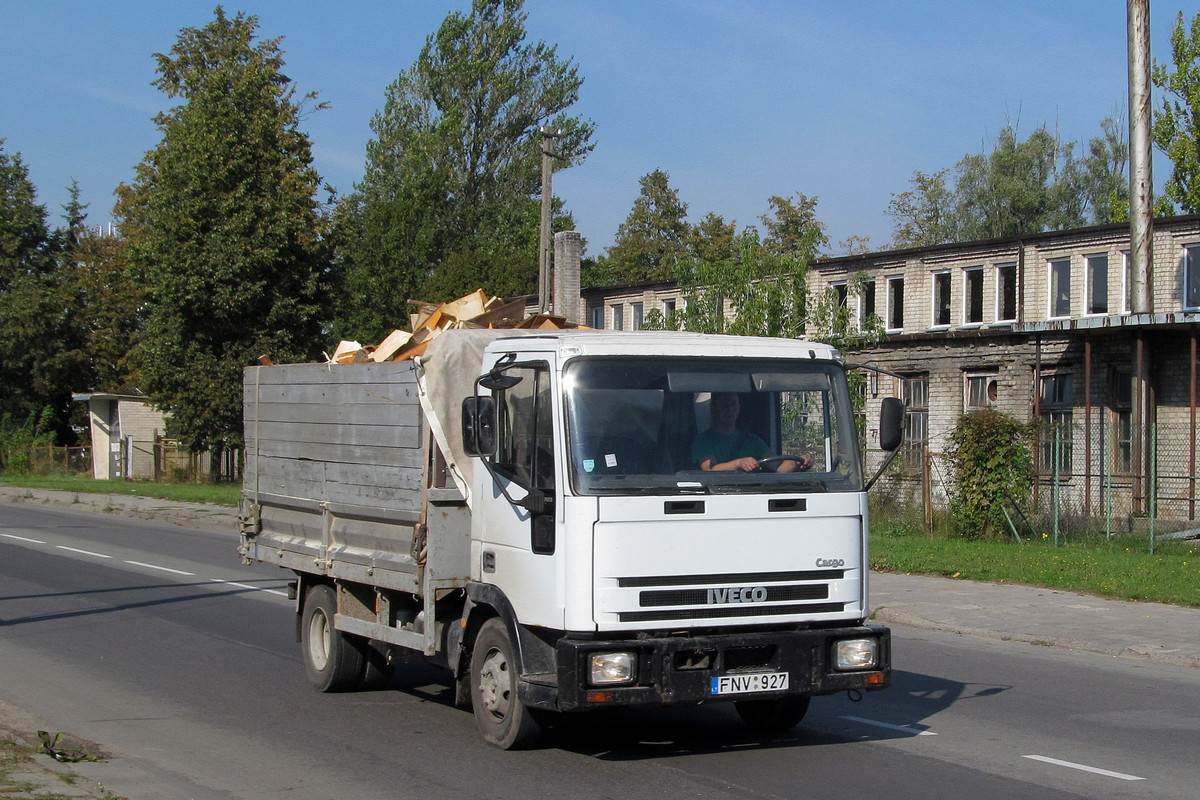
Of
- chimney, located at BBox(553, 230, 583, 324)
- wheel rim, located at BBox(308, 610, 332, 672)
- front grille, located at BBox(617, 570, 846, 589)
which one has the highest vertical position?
chimney, located at BBox(553, 230, 583, 324)

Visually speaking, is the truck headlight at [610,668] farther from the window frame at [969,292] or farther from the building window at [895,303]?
the building window at [895,303]

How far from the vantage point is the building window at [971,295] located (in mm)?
35219

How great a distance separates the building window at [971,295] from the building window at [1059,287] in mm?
2264

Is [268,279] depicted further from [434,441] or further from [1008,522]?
[434,441]

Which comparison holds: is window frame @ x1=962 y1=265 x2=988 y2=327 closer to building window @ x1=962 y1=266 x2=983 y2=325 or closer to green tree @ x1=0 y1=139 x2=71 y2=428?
building window @ x1=962 y1=266 x2=983 y2=325

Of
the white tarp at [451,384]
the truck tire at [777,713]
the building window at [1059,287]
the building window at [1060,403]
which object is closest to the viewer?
the white tarp at [451,384]

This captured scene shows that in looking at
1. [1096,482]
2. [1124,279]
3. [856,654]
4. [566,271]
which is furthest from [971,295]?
[856,654]

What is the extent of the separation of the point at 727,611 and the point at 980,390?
2883cm

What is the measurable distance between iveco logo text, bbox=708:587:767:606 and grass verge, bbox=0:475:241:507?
26841 millimetres

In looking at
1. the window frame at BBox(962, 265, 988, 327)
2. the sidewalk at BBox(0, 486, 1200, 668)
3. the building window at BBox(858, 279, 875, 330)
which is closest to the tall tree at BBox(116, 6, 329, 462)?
the building window at BBox(858, 279, 875, 330)

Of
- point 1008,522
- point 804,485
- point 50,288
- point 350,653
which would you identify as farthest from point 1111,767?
point 50,288

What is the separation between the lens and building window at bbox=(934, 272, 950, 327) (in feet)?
118

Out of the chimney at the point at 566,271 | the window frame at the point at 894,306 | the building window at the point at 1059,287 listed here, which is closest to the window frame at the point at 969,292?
the window frame at the point at 894,306

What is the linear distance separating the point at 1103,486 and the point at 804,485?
2185cm
